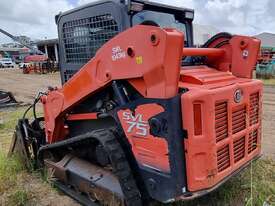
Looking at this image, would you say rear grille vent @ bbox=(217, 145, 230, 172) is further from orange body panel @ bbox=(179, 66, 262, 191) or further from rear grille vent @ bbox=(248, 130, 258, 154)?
rear grille vent @ bbox=(248, 130, 258, 154)

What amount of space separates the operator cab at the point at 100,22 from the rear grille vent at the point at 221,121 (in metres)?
1.09

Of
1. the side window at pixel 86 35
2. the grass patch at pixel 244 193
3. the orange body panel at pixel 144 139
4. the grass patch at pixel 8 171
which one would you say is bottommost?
the grass patch at pixel 244 193

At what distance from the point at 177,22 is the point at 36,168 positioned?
2689 mm

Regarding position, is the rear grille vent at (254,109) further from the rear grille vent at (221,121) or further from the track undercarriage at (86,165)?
the track undercarriage at (86,165)

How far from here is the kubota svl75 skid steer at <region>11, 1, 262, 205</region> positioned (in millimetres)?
2674

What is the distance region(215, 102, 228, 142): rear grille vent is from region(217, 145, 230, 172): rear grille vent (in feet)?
0.37

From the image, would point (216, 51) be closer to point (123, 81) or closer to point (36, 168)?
point (123, 81)

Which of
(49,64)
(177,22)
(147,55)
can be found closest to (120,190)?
(147,55)

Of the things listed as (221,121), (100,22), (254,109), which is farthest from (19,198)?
(254,109)

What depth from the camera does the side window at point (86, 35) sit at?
3468mm

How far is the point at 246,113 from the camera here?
3.25m

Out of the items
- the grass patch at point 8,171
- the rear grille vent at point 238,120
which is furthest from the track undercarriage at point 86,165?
the rear grille vent at point 238,120

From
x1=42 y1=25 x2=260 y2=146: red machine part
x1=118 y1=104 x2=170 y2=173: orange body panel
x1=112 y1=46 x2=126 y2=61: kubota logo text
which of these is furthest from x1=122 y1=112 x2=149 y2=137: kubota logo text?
x1=112 y1=46 x2=126 y2=61: kubota logo text

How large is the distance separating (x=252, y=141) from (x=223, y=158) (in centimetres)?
68
